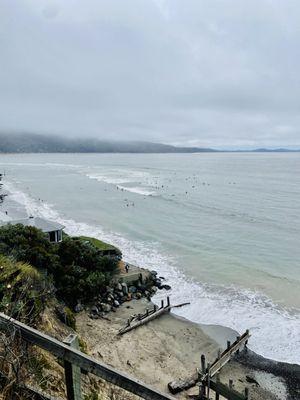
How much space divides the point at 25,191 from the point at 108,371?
7699 cm

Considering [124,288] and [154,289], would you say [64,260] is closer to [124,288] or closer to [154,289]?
[124,288]

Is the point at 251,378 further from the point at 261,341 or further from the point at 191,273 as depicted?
the point at 191,273

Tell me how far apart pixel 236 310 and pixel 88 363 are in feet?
69.5

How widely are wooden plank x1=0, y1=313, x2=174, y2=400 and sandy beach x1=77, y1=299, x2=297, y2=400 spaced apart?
1286 centimetres

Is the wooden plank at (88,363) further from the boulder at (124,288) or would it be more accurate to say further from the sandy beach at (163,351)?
the boulder at (124,288)

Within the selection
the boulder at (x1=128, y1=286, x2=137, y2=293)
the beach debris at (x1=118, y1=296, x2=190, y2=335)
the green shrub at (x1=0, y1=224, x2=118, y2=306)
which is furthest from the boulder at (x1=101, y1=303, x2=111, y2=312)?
the boulder at (x1=128, y1=286, x2=137, y2=293)

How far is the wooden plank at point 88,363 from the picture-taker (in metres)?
3.41

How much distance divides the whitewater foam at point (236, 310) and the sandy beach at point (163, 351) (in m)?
1.48

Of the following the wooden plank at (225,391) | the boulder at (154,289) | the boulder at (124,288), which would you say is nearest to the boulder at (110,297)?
the boulder at (124,288)

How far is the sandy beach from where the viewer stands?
1608 centimetres

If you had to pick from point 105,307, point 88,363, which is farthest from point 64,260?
point 88,363

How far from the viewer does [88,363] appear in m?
3.71

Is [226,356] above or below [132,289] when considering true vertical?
above

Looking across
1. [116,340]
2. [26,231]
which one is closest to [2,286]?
[116,340]
